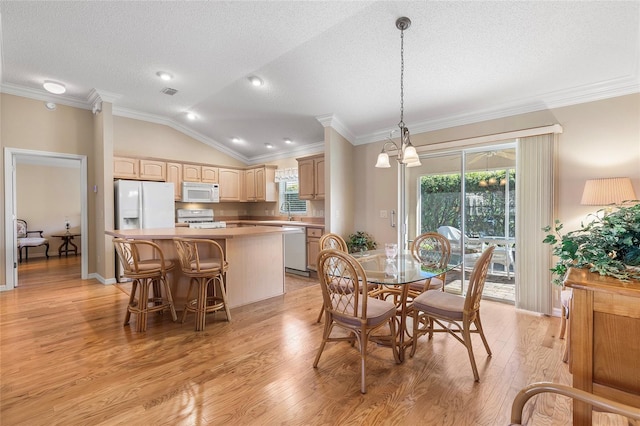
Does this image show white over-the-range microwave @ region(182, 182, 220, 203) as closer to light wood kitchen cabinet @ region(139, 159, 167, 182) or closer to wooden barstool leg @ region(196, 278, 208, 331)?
light wood kitchen cabinet @ region(139, 159, 167, 182)

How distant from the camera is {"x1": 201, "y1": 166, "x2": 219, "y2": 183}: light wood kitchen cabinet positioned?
6266 millimetres

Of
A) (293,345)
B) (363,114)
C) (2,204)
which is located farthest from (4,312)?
(363,114)

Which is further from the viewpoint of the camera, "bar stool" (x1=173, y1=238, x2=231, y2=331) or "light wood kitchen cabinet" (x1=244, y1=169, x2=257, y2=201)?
"light wood kitchen cabinet" (x1=244, y1=169, x2=257, y2=201)

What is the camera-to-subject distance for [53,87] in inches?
162

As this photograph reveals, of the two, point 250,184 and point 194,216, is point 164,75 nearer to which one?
point 194,216

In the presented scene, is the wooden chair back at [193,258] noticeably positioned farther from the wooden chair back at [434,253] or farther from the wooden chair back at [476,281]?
the wooden chair back at [476,281]

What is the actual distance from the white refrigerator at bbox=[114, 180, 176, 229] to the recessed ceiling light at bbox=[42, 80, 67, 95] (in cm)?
144

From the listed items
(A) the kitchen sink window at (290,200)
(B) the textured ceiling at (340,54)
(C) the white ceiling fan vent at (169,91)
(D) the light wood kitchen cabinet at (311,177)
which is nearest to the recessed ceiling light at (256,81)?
(B) the textured ceiling at (340,54)

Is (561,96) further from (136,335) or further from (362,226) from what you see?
(136,335)

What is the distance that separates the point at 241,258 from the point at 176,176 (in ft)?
10.4

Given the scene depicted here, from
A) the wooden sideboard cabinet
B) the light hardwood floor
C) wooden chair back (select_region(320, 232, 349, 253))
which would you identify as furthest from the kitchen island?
the wooden sideboard cabinet

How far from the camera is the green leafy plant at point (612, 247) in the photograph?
1.12m

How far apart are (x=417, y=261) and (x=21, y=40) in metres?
4.84

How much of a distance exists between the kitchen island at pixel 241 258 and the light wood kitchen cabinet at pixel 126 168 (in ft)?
5.74
